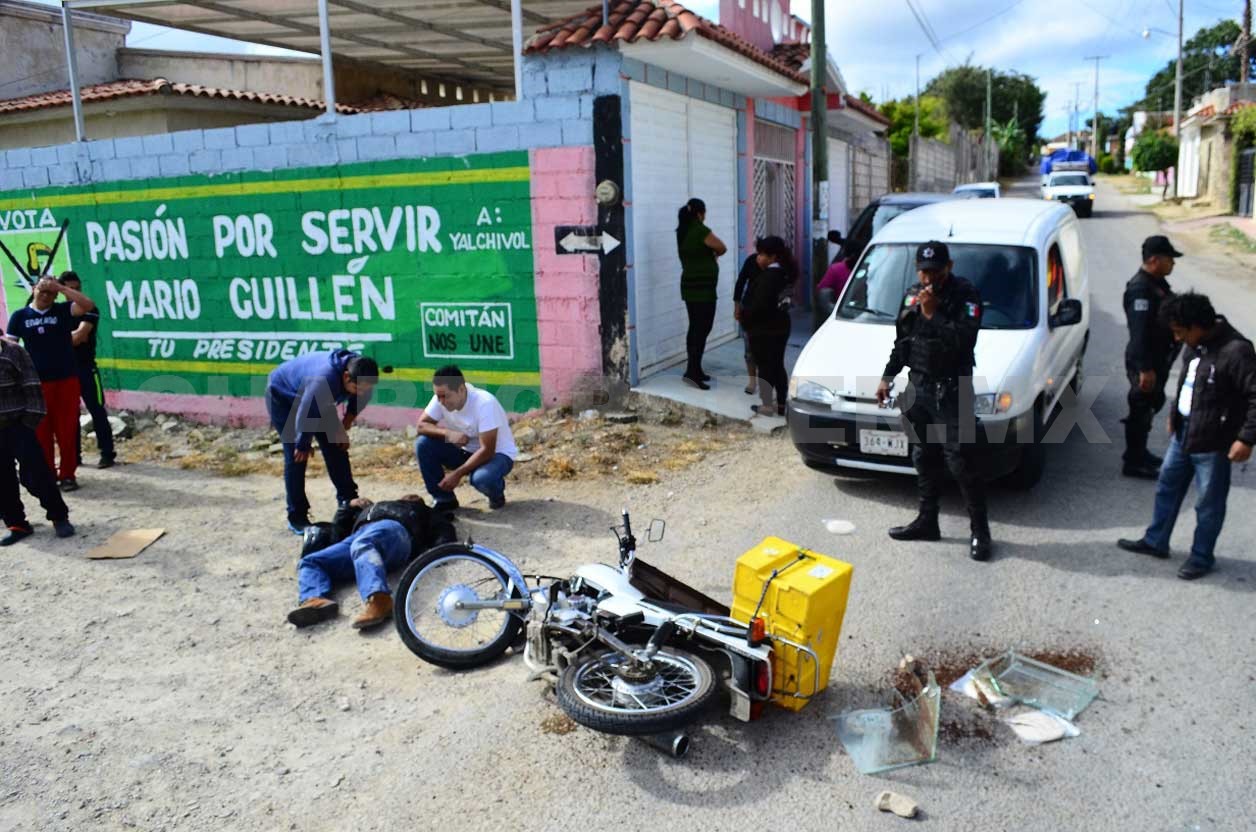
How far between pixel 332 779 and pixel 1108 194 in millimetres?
50129

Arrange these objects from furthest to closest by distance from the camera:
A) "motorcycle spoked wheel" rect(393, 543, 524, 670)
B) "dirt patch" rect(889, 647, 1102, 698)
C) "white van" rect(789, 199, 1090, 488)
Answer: "white van" rect(789, 199, 1090, 488)
"motorcycle spoked wheel" rect(393, 543, 524, 670)
"dirt patch" rect(889, 647, 1102, 698)

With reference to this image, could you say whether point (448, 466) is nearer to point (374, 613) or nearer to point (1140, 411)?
point (374, 613)

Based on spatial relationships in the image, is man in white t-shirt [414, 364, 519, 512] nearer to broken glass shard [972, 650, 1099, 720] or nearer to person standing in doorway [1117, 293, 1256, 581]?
broken glass shard [972, 650, 1099, 720]

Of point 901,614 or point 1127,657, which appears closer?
point 1127,657

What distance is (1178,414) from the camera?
529 centimetres

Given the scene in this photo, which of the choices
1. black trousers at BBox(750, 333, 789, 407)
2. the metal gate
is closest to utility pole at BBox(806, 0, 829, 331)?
black trousers at BBox(750, 333, 789, 407)

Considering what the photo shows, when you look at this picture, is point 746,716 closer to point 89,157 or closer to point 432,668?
point 432,668

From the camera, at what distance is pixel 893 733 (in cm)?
395

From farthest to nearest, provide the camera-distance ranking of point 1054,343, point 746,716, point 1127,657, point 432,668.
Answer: point 1054,343
point 432,668
point 1127,657
point 746,716

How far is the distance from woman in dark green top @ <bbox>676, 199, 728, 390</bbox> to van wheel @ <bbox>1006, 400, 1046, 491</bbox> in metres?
3.49

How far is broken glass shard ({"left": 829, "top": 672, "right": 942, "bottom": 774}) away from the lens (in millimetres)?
3775

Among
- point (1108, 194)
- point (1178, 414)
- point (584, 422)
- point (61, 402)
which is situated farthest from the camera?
point (1108, 194)

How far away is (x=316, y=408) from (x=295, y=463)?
0.54m

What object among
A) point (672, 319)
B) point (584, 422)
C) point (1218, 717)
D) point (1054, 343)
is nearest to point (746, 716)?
point (1218, 717)
